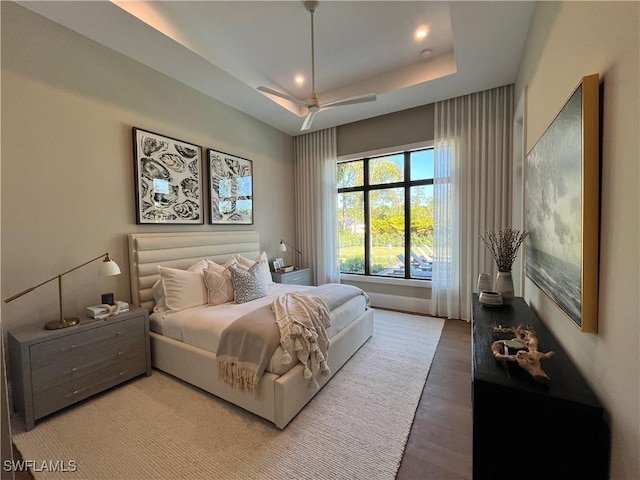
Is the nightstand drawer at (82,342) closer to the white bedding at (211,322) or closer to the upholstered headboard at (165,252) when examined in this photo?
the white bedding at (211,322)

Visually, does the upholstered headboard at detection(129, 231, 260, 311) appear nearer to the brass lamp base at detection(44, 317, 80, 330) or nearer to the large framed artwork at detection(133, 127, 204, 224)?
the large framed artwork at detection(133, 127, 204, 224)

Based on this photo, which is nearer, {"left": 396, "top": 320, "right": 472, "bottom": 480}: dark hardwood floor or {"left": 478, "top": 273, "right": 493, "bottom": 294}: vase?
{"left": 396, "top": 320, "right": 472, "bottom": 480}: dark hardwood floor

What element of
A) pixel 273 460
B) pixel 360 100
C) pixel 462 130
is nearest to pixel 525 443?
pixel 273 460

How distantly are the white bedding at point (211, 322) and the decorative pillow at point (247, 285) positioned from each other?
0.23ft

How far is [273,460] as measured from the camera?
158 centimetres

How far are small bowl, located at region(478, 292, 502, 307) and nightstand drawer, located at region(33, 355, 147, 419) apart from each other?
122 inches

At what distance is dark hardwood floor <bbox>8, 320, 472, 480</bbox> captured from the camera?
1.50m

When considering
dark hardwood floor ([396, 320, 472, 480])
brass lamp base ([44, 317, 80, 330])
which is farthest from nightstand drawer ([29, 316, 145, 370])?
dark hardwood floor ([396, 320, 472, 480])

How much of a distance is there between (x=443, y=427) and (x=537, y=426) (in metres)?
0.99

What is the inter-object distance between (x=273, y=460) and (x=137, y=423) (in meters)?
1.08

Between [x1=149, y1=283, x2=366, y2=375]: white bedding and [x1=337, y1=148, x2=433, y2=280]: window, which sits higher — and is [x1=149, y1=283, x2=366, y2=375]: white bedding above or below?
below

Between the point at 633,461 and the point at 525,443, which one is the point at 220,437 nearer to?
the point at 525,443

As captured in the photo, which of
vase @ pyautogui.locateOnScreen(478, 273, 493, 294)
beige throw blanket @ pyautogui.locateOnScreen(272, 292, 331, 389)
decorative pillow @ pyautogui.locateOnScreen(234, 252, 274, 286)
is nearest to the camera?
beige throw blanket @ pyautogui.locateOnScreen(272, 292, 331, 389)

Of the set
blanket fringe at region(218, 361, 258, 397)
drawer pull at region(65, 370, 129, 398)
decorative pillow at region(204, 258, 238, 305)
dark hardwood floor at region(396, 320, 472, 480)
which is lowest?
dark hardwood floor at region(396, 320, 472, 480)
